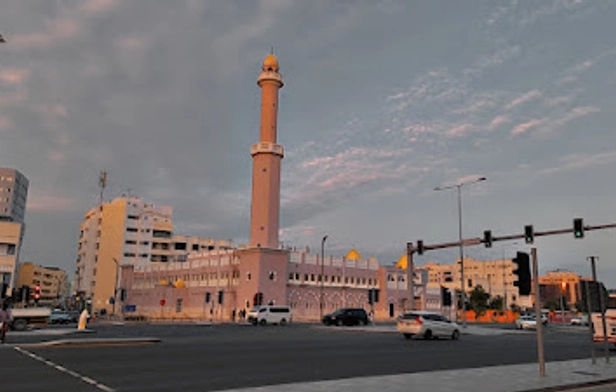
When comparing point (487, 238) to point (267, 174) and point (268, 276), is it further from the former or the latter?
point (267, 174)

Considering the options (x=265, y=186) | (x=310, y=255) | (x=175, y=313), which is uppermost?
(x=265, y=186)

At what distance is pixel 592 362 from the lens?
635 inches

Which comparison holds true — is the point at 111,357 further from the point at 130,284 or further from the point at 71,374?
the point at 130,284

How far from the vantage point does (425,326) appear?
2930 centimetres

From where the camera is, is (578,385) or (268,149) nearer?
(578,385)

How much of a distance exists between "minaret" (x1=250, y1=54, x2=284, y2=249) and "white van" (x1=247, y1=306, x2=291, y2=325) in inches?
552

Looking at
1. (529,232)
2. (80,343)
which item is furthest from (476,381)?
(529,232)

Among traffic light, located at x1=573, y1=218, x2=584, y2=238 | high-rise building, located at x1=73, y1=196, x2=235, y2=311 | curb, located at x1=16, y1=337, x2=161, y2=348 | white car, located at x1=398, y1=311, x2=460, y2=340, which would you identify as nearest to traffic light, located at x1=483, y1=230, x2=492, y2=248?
traffic light, located at x1=573, y1=218, x2=584, y2=238

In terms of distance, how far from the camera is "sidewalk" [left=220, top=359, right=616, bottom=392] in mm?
10938

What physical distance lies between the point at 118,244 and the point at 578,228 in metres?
96.5

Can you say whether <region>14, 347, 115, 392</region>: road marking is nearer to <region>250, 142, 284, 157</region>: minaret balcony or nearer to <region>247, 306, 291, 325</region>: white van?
<region>247, 306, 291, 325</region>: white van

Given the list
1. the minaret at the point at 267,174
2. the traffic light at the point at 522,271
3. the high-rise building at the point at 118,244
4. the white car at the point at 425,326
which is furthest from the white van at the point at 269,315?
the high-rise building at the point at 118,244

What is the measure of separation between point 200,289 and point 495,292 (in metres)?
115

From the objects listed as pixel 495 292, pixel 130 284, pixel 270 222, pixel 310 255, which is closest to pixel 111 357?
pixel 270 222
